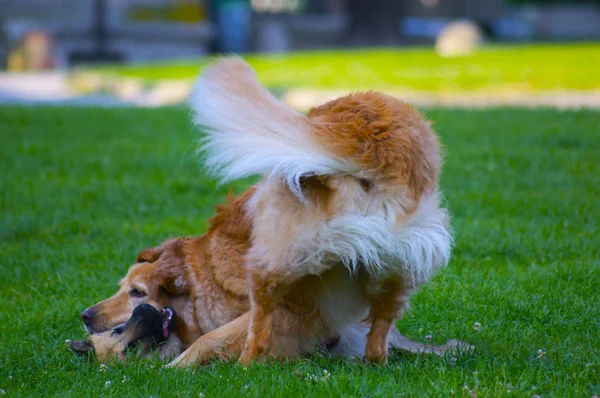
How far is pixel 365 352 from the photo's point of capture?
13.1 ft

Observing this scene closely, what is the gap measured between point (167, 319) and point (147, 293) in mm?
186

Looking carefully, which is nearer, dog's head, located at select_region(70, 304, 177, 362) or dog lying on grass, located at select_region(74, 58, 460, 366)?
dog lying on grass, located at select_region(74, 58, 460, 366)

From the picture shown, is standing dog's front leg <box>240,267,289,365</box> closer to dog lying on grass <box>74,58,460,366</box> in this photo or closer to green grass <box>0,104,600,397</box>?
dog lying on grass <box>74,58,460,366</box>

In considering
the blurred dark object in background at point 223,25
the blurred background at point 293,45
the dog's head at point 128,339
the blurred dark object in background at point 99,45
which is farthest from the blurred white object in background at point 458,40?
the dog's head at point 128,339

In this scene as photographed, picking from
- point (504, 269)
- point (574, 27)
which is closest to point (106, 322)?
point (504, 269)

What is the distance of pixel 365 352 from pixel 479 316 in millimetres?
1040

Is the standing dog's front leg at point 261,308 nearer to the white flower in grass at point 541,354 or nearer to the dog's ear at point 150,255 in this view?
the dog's ear at point 150,255

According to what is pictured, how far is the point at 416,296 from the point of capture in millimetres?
5129

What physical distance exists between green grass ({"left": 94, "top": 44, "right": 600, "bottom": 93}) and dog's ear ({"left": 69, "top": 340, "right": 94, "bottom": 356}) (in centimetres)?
1045

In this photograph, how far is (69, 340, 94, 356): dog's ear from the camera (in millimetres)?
4223

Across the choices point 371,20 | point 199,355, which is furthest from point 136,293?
point 371,20

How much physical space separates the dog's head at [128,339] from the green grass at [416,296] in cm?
12

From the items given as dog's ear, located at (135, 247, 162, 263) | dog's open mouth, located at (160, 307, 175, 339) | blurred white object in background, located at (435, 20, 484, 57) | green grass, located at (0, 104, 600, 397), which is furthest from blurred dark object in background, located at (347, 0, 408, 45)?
dog's open mouth, located at (160, 307, 175, 339)

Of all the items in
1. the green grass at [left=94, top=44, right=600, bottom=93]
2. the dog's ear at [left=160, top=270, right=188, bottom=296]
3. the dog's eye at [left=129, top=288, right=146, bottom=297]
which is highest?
the dog's ear at [left=160, top=270, right=188, bottom=296]
